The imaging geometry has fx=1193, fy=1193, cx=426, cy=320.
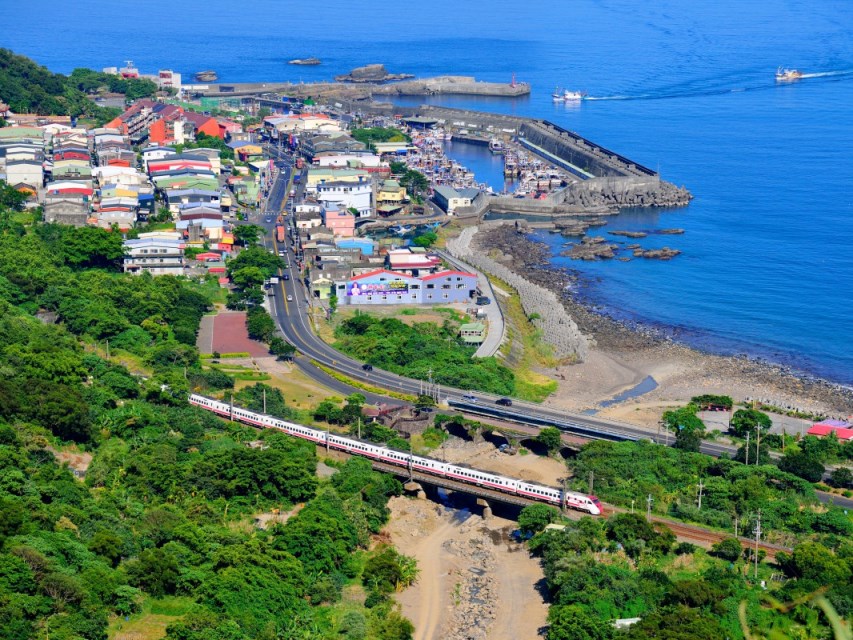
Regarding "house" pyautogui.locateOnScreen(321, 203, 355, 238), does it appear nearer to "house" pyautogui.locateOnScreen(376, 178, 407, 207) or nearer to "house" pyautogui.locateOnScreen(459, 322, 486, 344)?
"house" pyautogui.locateOnScreen(376, 178, 407, 207)

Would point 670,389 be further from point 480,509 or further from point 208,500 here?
point 208,500

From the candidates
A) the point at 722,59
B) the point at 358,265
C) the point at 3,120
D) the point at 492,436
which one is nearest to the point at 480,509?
the point at 492,436

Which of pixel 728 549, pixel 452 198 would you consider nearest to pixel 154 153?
pixel 452 198

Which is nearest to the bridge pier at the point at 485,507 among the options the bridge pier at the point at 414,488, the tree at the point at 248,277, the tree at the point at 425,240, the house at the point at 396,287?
the bridge pier at the point at 414,488

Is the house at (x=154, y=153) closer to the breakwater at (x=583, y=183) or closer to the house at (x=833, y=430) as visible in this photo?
the breakwater at (x=583, y=183)

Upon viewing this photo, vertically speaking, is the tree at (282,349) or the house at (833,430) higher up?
the tree at (282,349)
